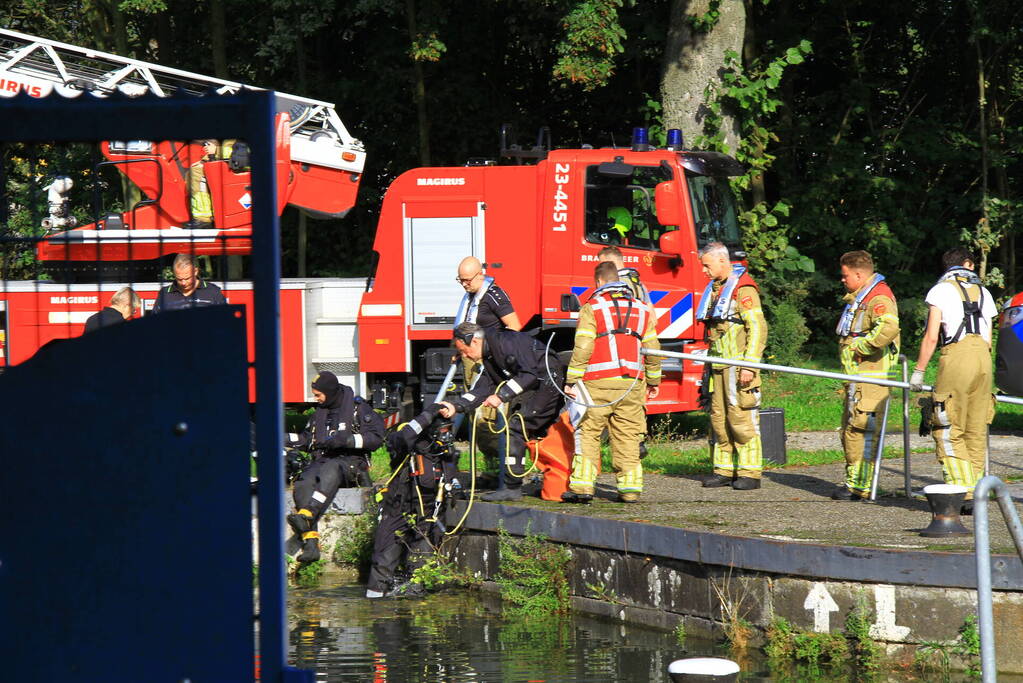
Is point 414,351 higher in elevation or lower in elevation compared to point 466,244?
lower

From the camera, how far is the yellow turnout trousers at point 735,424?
9359mm

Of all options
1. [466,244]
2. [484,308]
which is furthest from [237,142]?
[466,244]

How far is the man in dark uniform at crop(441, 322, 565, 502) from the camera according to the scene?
8.81 metres

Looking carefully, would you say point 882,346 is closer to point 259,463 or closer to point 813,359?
point 259,463

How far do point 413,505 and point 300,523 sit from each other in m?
1.00

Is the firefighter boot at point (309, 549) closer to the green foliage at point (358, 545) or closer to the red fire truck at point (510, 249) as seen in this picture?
the green foliage at point (358, 545)

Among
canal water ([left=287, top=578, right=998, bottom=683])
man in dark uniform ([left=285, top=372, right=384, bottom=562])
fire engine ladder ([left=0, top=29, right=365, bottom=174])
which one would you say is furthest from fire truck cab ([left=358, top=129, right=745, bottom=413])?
canal water ([left=287, top=578, right=998, bottom=683])

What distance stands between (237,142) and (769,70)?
14072 millimetres

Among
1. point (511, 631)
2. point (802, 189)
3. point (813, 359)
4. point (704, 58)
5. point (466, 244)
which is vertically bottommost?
point (511, 631)

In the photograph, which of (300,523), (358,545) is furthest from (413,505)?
(300,523)

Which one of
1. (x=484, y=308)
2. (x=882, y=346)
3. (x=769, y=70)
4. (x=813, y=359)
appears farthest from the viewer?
(x=813, y=359)

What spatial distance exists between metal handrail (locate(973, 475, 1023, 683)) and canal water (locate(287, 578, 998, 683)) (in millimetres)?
1914

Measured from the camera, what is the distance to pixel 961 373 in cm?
826

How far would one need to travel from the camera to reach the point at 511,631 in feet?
26.2
